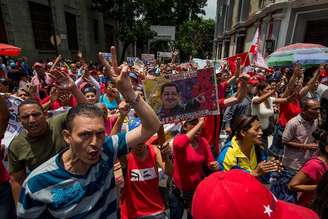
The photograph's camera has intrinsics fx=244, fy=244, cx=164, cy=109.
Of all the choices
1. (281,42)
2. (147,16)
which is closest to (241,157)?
(281,42)

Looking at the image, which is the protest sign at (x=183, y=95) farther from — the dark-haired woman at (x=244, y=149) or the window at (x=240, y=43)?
the window at (x=240, y=43)

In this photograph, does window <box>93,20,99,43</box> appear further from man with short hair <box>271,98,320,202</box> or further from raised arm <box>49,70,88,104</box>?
man with short hair <box>271,98,320,202</box>

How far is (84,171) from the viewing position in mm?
1553

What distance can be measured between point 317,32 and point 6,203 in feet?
54.3

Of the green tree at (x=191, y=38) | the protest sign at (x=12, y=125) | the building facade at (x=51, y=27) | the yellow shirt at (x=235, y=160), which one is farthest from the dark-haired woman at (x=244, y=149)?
the green tree at (x=191, y=38)

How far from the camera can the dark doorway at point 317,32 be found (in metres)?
13.7

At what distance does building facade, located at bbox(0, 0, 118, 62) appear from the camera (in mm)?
14689

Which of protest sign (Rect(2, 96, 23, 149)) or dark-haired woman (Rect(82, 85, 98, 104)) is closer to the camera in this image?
protest sign (Rect(2, 96, 23, 149))

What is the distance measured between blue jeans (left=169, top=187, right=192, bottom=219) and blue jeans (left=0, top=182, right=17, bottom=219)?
4.95 ft

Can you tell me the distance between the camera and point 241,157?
238 centimetres

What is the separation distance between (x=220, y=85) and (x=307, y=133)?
1.72m

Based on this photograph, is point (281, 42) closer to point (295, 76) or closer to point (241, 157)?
point (295, 76)

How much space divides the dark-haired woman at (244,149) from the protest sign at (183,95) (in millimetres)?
401

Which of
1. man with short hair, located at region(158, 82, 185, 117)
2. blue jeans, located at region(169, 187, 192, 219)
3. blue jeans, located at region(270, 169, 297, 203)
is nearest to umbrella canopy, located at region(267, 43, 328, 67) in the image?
blue jeans, located at region(270, 169, 297, 203)
